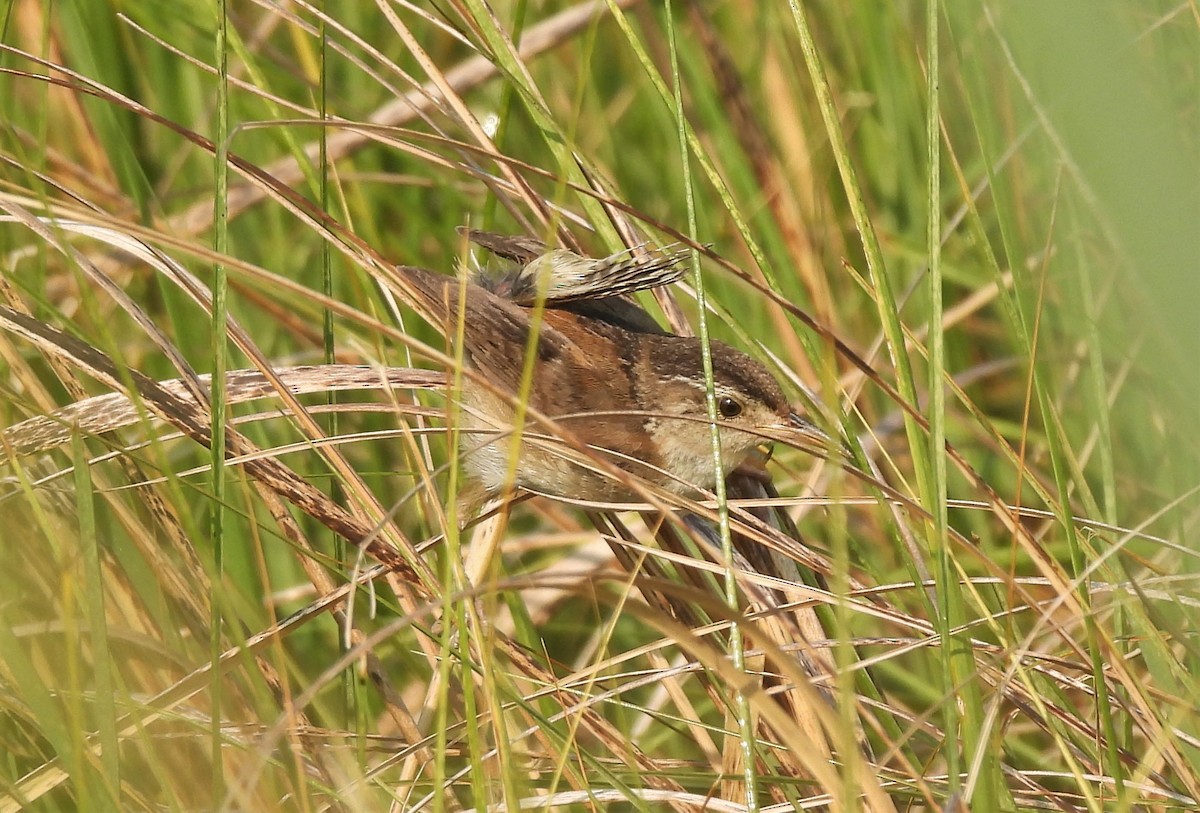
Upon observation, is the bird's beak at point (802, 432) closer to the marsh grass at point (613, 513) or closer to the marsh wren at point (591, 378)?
the marsh wren at point (591, 378)

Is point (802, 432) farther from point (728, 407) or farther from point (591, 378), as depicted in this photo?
point (591, 378)

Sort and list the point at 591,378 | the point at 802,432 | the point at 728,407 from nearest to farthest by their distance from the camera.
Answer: the point at 802,432 → the point at 728,407 → the point at 591,378

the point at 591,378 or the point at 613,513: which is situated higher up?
the point at 591,378

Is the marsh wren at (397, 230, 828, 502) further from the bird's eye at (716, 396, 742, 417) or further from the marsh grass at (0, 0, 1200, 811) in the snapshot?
the marsh grass at (0, 0, 1200, 811)

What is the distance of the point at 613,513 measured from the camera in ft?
8.88

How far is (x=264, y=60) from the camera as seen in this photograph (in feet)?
12.2

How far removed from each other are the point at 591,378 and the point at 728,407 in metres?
0.34

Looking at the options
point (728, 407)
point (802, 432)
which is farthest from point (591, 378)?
point (802, 432)

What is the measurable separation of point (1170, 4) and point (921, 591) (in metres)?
0.87

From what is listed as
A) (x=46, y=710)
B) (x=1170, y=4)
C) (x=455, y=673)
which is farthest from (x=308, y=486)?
(x=1170, y=4)

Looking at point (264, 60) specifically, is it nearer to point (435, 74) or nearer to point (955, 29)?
point (435, 74)

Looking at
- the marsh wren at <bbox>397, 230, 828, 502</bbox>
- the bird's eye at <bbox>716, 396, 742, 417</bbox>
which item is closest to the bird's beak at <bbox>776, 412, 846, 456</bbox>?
the marsh wren at <bbox>397, 230, 828, 502</bbox>

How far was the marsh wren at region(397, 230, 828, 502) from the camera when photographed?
262cm

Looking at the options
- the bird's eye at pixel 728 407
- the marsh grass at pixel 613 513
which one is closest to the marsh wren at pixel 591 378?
the bird's eye at pixel 728 407
